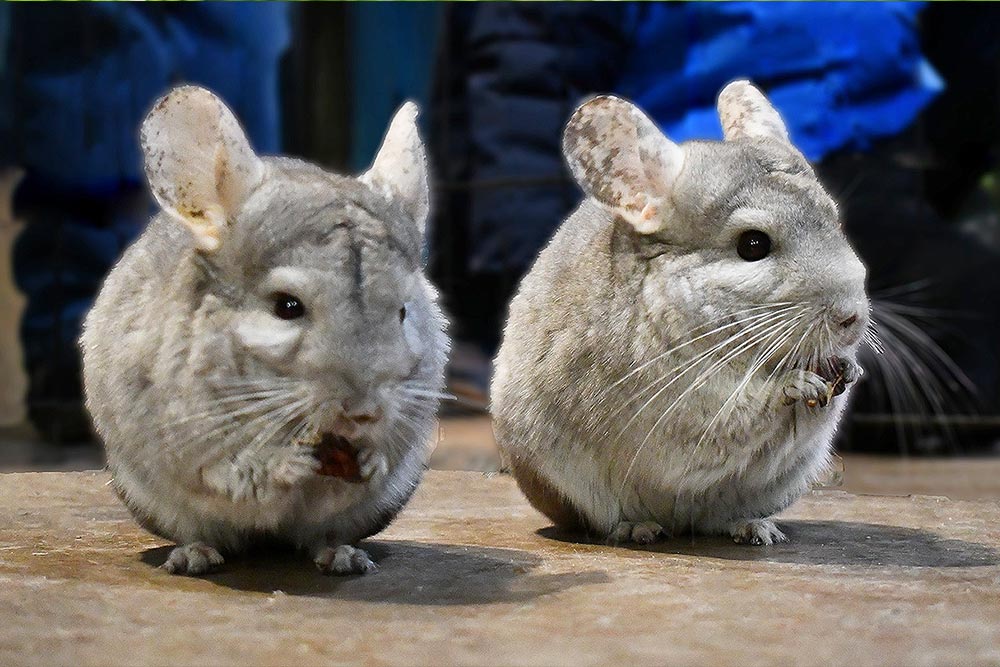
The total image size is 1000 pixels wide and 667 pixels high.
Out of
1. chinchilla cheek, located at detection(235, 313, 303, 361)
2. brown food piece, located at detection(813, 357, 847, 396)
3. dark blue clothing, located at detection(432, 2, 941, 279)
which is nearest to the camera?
chinchilla cheek, located at detection(235, 313, 303, 361)

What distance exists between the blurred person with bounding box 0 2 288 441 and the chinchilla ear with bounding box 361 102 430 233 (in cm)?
307

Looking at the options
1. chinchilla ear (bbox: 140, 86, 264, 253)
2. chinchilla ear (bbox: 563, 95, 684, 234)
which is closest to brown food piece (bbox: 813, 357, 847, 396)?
chinchilla ear (bbox: 563, 95, 684, 234)

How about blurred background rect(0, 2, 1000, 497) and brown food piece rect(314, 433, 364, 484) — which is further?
blurred background rect(0, 2, 1000, 497)

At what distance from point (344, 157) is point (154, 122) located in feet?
10.9

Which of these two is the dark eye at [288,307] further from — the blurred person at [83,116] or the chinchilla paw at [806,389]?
the blurred person at [83,116]

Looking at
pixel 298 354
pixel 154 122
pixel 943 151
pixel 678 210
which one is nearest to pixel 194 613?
pixel 298 354

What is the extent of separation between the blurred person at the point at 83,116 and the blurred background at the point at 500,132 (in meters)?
0.01

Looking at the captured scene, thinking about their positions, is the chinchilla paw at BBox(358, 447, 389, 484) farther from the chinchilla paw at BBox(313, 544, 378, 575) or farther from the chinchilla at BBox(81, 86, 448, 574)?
the chinchilla paw at BBox(313, 544, 378, 575)

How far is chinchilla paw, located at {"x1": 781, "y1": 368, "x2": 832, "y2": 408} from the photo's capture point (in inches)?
131

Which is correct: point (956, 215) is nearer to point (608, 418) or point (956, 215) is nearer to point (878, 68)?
point (878, 68)

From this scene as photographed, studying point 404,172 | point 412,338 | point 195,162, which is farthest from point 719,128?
point 195,162

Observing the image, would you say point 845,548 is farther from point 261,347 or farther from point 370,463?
point 261,347

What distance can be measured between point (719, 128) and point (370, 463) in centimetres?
401

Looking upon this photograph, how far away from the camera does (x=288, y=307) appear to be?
2746 mm
